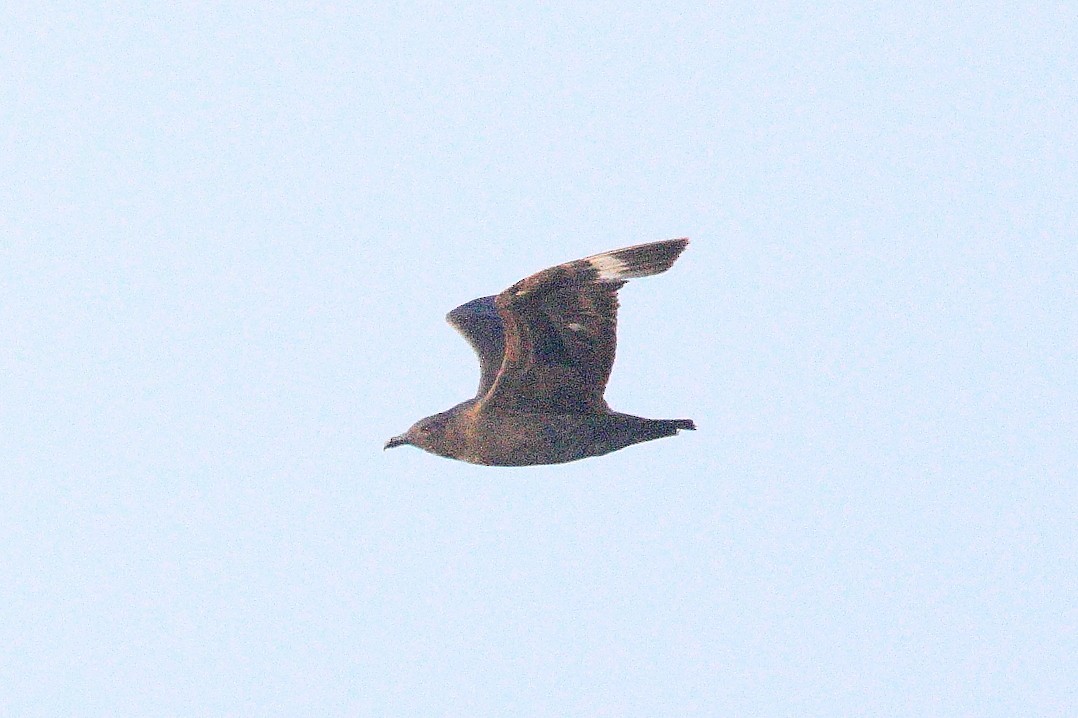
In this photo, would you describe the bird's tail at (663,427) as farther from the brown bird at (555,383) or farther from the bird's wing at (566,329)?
the bird's wing at (566,329)

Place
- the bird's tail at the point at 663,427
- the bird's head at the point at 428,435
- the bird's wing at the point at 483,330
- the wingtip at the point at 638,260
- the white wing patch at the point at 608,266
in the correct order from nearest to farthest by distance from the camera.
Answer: the wingtip at the point at 638,260
the white wing patch at the point at 608,266
the bird's tail at the point at 663,427
the bird's head at the point at 428,435
the bird's wing at the point at 483,330

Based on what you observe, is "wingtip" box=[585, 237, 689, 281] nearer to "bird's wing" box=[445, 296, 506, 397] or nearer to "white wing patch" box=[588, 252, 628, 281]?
"white wing patch" box=[588, 252, 628, 281]

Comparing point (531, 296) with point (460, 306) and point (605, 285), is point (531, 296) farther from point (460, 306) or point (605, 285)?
point (460, 306)

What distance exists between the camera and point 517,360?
11938 millimetres

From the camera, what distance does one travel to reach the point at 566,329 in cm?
1175

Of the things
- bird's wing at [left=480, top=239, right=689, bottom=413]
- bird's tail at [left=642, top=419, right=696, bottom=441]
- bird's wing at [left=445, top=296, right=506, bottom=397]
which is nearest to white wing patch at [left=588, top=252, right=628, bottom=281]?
bird's wing at [left=480, top=239, right=689, bottom=413]

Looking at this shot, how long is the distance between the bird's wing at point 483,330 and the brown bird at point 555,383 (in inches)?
17.0

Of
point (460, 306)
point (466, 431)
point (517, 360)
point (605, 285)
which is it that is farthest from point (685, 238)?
point (460, 306)

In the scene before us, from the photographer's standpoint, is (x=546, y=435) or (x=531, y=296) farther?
(x=546, y=435)

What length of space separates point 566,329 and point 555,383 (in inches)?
19.6

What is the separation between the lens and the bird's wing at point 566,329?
1137 cm

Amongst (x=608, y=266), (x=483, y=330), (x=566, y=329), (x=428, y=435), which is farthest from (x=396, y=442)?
(x=608, y=266)

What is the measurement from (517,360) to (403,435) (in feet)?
4.53

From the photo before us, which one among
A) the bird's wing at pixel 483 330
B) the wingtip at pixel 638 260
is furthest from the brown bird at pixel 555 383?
the bird's wing at pixel 483 330
